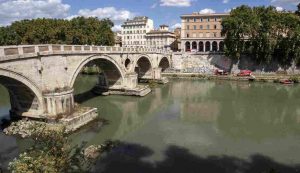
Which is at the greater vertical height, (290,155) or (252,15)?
(252,15)

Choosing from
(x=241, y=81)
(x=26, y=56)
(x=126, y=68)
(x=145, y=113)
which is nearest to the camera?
(x=26, y=56)

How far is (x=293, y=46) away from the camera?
1928 inches

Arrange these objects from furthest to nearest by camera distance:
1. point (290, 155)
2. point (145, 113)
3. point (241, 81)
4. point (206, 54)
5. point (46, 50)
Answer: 1. point (206, 54)
2. point (241, 81)
3. point (145, 113)
4. point (46, 50)
5. point (290, 155)

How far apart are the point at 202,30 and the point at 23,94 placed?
56.9m

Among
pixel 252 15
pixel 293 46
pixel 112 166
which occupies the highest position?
pixel 252 15

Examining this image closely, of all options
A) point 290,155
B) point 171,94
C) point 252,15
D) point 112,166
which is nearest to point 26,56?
point 112,166

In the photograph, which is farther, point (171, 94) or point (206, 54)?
point (206, 54)

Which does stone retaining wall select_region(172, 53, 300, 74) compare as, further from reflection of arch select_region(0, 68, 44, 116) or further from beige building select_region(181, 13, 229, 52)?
reflection of arch select_region(0, 68, 44, 116)

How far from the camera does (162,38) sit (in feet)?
316

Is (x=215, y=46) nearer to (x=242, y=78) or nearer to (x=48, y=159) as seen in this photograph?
(x=242, y=78)

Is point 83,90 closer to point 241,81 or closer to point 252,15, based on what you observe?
point 241,81

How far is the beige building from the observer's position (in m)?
70.9

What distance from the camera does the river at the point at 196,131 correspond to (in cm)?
1672

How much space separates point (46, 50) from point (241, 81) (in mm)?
35659
